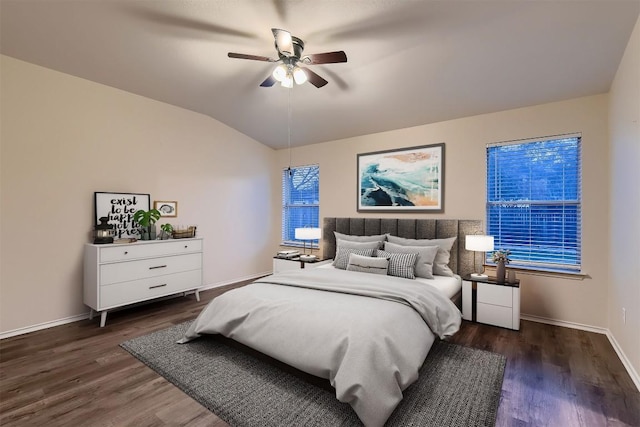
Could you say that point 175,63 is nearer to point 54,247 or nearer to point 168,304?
point 54,247

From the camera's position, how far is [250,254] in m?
5.52

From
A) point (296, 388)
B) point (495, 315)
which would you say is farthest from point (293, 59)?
point (495, 315)

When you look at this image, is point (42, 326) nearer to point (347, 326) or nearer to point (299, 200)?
point (347, 326)

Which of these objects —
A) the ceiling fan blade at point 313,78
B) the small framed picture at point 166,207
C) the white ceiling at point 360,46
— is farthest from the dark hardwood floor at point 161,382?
the ceiling fan blade at point 313,78

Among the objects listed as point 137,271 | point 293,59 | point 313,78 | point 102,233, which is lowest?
point 137,271

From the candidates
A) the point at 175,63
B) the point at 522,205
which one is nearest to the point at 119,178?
the point at 175,63

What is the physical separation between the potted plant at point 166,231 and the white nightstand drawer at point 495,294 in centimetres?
392

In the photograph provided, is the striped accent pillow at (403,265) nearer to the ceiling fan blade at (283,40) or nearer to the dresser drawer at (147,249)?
the ceiling fan blade at (283,40)

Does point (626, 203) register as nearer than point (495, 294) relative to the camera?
Yes

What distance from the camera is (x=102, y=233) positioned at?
11.4 ft

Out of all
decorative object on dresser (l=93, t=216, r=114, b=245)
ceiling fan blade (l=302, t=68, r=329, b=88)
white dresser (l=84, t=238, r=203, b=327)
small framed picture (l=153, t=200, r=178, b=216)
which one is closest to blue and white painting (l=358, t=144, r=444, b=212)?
ceiling fan blade (l=302, t=68, r=329, b=88)

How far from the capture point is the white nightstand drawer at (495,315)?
3.23m

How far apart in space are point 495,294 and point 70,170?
16.4 feet

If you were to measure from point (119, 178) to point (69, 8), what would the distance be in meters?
1.91
